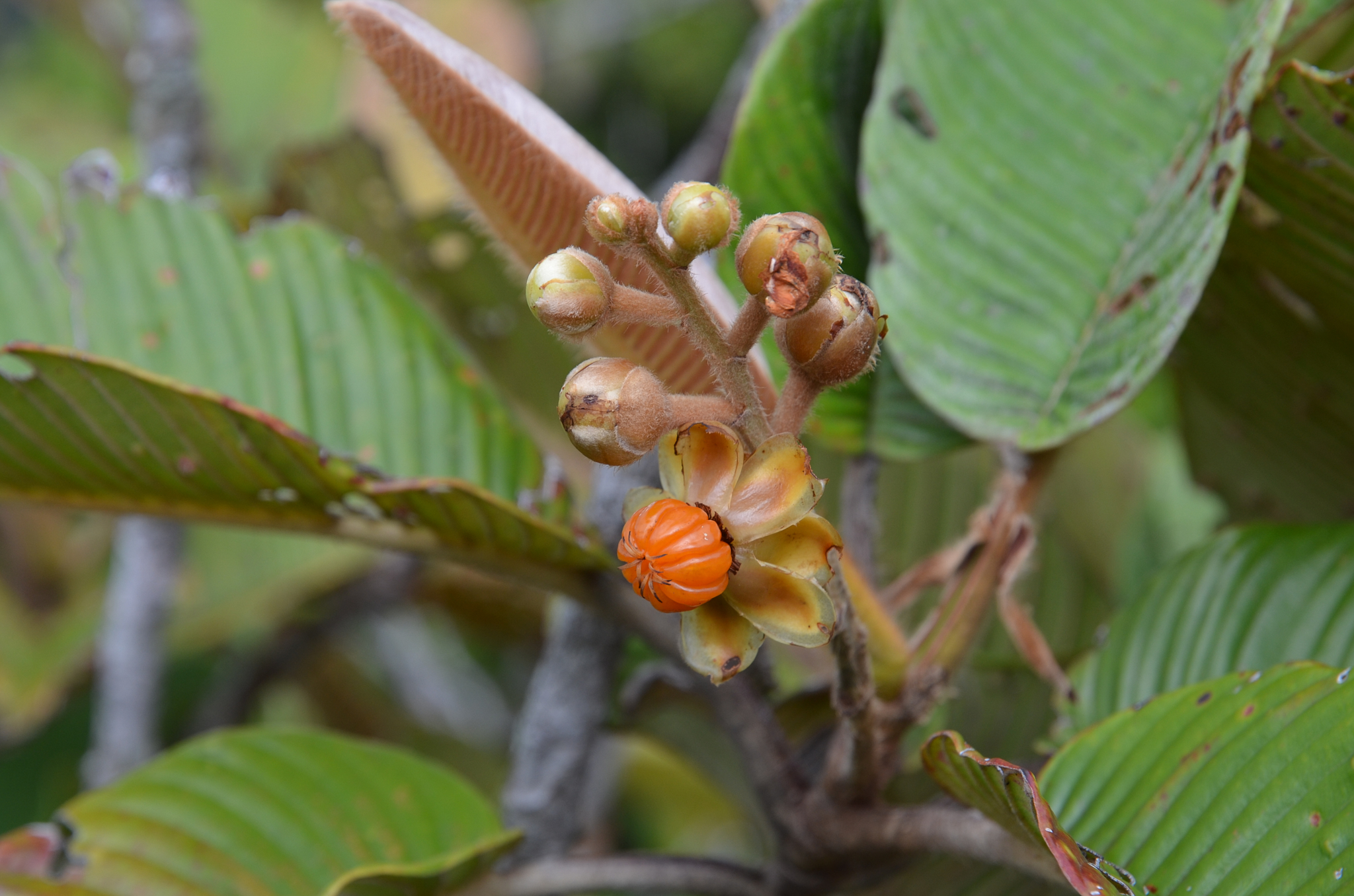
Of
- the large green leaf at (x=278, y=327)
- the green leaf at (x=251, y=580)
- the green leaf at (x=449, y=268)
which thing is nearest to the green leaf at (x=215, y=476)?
the large green leaf at (x=278, y=327)

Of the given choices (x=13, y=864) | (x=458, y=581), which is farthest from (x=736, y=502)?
(x=458, y=581)

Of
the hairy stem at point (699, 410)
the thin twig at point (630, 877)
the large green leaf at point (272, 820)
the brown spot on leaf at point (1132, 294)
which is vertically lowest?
the thin twig at point (630, 877)

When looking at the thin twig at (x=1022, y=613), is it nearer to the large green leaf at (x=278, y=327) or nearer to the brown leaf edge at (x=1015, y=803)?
the brown leaf edge at (x=1015, y=803)

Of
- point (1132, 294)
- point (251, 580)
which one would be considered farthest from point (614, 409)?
point (251, 580)

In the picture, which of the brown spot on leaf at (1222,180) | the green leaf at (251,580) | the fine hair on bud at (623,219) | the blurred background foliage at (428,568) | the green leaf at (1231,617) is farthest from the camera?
the green leaf at (251,580)

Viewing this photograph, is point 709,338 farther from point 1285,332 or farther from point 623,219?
point 1285,332

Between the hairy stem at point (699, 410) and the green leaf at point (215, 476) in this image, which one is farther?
the green leaf at point (215, 476)

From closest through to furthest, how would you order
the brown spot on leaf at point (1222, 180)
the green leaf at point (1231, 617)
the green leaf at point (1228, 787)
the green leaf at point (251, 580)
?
the green leaf at point (1228, 787)
the brown spot on leaf at point (1222, 180)
the green leaf at point (1231, 617)
the green leaf at point (251, 580)
